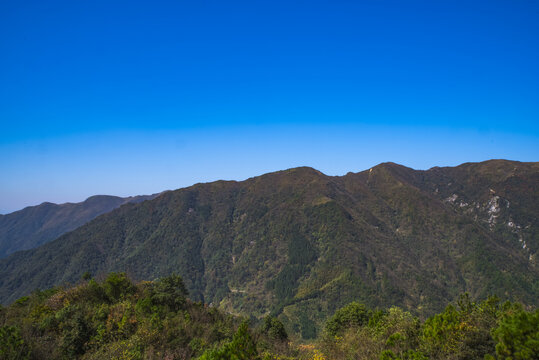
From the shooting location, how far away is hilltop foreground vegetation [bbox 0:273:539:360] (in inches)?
925

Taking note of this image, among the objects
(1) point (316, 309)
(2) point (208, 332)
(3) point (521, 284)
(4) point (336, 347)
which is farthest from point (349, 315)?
(3) point (521, 284)

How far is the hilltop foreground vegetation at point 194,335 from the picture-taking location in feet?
77.1

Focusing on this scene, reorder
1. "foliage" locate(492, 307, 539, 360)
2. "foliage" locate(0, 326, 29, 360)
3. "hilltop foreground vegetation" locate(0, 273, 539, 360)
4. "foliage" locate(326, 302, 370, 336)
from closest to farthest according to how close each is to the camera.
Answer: "foliage" locate(492, 307, 539, 360)
"hilltop foreground vegetation" locate(0, 273, 539, 360)
"foliage" locate(0, 326, 29, 360)
"foliage" locate(326, 302, 370, 336)

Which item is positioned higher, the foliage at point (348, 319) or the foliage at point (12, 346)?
the foliage at point (12, 346)

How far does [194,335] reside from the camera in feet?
139

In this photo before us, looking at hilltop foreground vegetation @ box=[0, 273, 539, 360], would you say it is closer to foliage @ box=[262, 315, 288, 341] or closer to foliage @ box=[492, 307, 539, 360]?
foliage @ box=[492, 307, 539, 360]

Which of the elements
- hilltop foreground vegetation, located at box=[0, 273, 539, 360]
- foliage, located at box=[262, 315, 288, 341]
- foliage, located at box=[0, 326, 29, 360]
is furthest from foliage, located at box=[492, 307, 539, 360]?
foliage, located at box=[262, 315, 288, 341]

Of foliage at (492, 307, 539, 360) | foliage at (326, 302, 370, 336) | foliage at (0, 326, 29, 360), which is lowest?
foliage at (326, 302, 370, 336)

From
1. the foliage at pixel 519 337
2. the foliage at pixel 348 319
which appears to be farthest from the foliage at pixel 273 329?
the foliage at pixel 519 337

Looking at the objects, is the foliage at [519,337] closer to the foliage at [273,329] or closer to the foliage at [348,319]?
the foliage at [348,319]

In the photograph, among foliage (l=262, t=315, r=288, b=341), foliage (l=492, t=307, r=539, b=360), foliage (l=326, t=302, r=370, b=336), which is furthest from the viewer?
foliage (l=262, t=315, r=288, b=341)

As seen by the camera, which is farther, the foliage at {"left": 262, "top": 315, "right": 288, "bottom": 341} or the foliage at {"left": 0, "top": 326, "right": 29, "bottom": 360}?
the foliage at {"left": 262, "top": 315, "right": 288, "bottom": 341}

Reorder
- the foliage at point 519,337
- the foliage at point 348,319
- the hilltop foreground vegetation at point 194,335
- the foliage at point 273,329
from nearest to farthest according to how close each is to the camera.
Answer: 1. the foliage at point 519,337
2. the hilltop foreground vegetation at point 194,335
3. the foliage at point 348,319
4. the foliage at point 273,329

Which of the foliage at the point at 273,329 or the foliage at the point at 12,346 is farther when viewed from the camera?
the foliage at the point at 273,329
